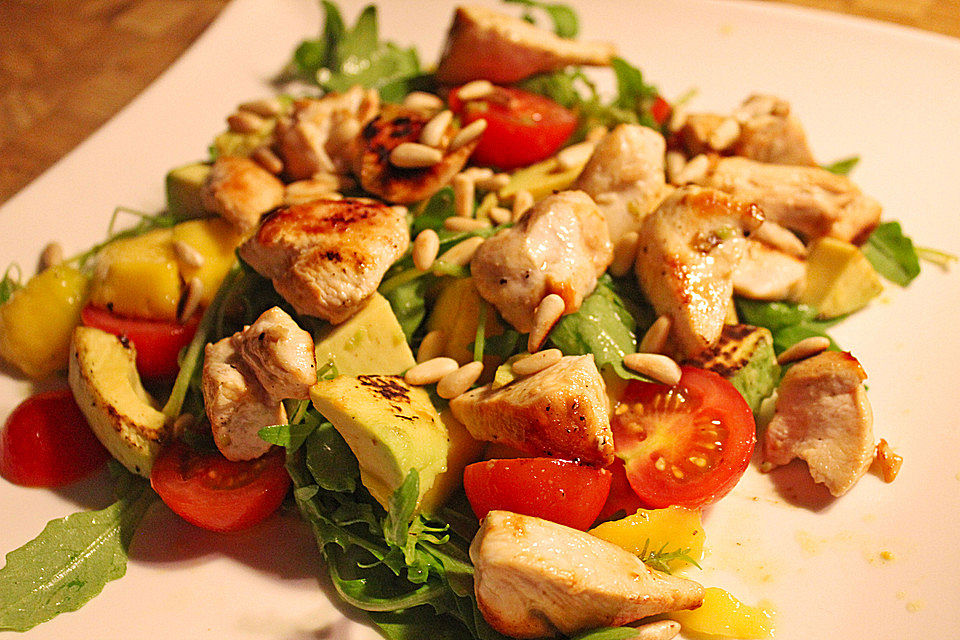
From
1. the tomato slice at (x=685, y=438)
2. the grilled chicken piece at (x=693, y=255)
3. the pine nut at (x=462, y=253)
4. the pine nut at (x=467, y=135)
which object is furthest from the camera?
the pine nut at (x=467, y=135)

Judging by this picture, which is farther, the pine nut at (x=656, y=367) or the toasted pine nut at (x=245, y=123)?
the toasted pine nut at (x=245, y=123)

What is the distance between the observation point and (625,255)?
9.30 ft

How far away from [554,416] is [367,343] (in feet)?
2.20

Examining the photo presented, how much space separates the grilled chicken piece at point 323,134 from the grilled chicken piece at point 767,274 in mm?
1550

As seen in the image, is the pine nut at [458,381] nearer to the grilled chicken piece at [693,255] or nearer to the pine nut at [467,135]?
the grilled chicken piece at [693,255]

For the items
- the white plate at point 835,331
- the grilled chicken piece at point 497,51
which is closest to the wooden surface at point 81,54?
the white plate at point 835,331

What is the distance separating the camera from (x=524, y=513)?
2.21 metres

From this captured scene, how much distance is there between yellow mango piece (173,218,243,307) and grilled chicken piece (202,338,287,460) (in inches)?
24.6

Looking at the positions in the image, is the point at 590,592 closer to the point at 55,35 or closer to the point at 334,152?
the point at 334,152

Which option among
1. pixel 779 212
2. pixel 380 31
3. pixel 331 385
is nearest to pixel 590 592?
pixel 331 385

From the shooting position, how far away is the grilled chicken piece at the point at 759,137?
336 centimetres

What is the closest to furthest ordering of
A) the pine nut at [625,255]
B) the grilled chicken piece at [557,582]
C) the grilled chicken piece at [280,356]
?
the grilled chicken piece at [557,582] < the grilled chicken piece at [280,356] < the pine nut at [625,255]

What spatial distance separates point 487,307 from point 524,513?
71cm

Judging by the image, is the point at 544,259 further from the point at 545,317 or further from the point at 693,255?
the point at 693,255
